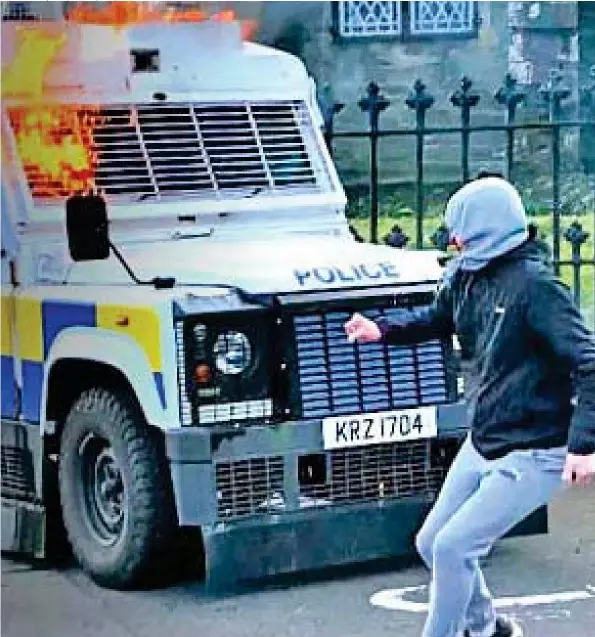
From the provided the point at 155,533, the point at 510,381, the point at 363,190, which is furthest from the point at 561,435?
the point at 363,190

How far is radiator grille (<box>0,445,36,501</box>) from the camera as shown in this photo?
528cm

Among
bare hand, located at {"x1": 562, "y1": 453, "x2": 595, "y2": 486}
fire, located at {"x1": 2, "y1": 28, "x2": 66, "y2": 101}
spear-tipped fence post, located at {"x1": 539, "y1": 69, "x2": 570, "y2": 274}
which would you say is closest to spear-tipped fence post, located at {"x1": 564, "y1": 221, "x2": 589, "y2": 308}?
spear-tipped fence post, located at {"x1": 539, "y1": 69, "x2": 570, "y2": 274}

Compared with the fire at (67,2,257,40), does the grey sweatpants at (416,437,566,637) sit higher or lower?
lower

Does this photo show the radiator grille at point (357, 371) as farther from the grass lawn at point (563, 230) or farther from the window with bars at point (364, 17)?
the window with bars at point (364, 17)

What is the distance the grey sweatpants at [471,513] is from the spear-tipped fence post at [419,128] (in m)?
1.59

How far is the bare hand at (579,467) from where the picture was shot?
3.74 metres

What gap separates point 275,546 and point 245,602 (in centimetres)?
19

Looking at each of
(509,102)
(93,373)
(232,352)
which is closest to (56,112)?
(93,373)

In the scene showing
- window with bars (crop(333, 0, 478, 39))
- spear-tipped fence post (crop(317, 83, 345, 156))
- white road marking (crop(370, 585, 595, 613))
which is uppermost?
window with bars (crop(333, 0, 478, 39))

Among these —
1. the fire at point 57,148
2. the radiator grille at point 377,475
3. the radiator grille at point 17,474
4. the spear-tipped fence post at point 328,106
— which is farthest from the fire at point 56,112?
the radiator grille at point 377,475

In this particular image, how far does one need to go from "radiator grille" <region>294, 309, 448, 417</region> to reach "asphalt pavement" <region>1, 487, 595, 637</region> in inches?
21.4

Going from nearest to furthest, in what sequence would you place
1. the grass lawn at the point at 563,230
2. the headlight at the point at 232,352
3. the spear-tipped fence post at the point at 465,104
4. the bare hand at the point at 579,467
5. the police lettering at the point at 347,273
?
1. the bare hand at the point at 579,467
2. the headlight at the point at 232,352
3. the police lettering at the point at 347,273
4. the grass lawn at the point at 563,230
5. the spear-tipped fence post at the point at 465,104

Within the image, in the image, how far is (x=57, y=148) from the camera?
512cm

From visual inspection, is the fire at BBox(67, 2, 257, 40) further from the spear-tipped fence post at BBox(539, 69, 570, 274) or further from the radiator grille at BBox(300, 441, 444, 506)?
the radiator grille at BBox(300, 441, 444, 506)
